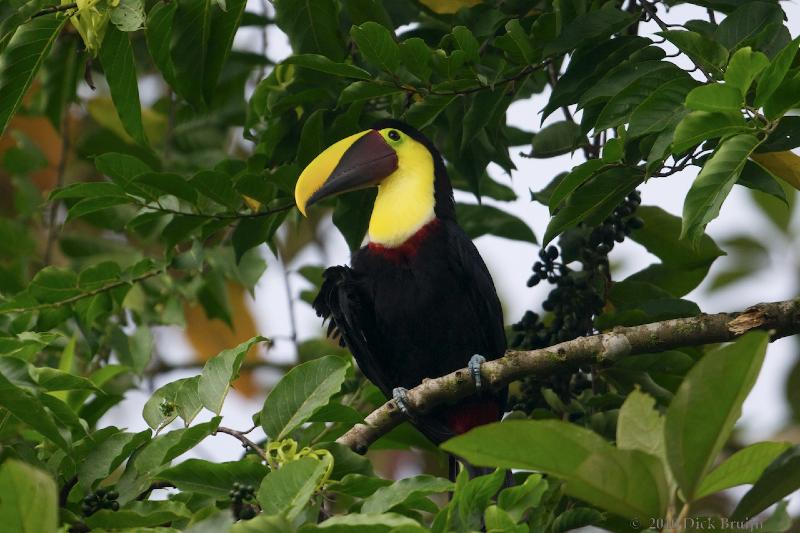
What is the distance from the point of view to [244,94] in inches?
205

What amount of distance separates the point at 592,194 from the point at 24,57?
162 centimetres

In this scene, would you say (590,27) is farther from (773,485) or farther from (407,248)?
(773,485)

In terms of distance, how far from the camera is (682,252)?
3932mm

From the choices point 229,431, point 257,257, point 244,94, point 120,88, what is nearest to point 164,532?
point 229,431

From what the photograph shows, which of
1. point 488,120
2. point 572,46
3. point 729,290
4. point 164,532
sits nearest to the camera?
point 164,532

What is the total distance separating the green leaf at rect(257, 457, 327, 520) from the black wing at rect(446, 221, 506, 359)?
190 centimetres

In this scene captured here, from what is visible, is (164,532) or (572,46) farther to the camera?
(572,46)

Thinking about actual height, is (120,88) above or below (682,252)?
above

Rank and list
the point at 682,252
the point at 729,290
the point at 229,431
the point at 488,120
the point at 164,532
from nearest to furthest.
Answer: the point at 164,532, the point at 229,431, the point at 488,120, the point at 682,252, the point at 729,290

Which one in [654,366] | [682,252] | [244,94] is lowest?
[654,366]

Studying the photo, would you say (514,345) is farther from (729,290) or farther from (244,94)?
(729,290)

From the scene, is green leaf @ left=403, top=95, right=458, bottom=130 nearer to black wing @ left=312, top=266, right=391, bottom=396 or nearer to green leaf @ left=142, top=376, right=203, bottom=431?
black wing @ left=312, top=266, right=391, bottom=396

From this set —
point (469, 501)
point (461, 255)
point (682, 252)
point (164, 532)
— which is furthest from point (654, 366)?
point (164, 532)

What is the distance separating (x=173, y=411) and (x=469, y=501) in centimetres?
90
